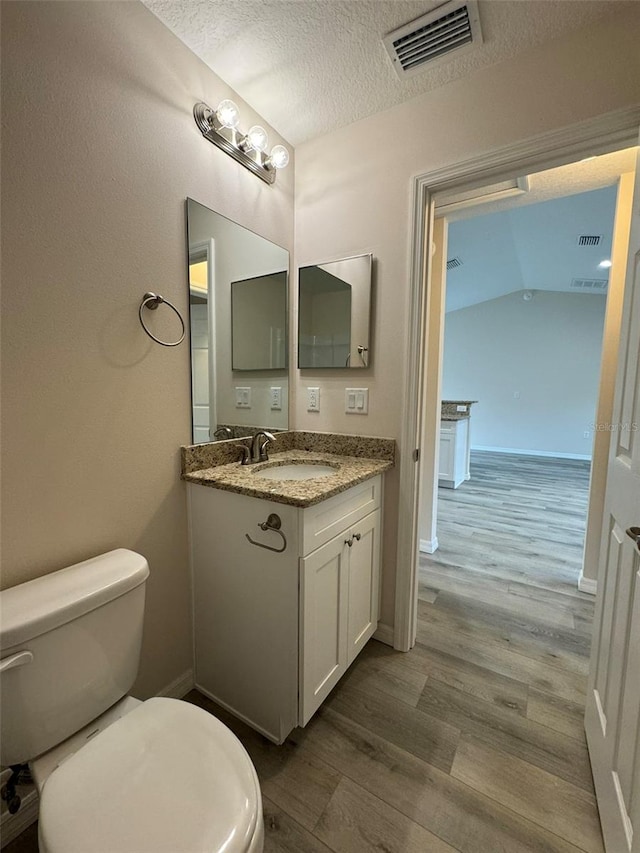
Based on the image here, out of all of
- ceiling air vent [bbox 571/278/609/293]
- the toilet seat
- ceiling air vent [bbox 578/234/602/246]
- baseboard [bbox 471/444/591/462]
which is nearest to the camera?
the toilet seat

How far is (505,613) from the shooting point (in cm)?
195

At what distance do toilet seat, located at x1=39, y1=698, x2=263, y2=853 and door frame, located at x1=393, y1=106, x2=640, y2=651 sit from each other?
1048mm

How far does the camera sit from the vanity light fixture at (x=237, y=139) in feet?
4.29

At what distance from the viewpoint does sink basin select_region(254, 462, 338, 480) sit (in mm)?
1557

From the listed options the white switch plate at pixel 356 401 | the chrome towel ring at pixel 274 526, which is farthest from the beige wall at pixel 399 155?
the chrome towel ring at pixel 274 526

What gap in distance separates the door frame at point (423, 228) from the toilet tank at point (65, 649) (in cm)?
111

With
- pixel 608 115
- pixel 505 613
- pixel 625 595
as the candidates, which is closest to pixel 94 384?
pixel 625 595

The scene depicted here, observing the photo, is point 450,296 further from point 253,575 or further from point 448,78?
point 253,575

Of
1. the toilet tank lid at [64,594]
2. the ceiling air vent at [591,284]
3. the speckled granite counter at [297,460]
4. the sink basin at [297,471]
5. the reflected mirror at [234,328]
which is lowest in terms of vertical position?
the toilet tank lid at [64,594]

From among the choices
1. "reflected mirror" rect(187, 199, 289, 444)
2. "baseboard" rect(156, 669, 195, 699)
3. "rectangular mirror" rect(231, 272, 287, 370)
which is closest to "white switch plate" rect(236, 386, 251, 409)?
"reflected mirror" rect(187, 199, 289, 444)

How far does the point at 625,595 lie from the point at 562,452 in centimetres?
677

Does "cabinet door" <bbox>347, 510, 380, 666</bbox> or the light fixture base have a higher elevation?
the light fixture base

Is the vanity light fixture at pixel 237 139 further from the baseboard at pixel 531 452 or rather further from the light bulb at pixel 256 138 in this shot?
the baseboard at pixel 531 452

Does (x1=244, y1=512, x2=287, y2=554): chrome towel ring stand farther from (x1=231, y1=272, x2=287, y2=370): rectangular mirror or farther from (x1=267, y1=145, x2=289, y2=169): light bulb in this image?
(x1=267, y1=145, x2=289, y2=169): light bulb
